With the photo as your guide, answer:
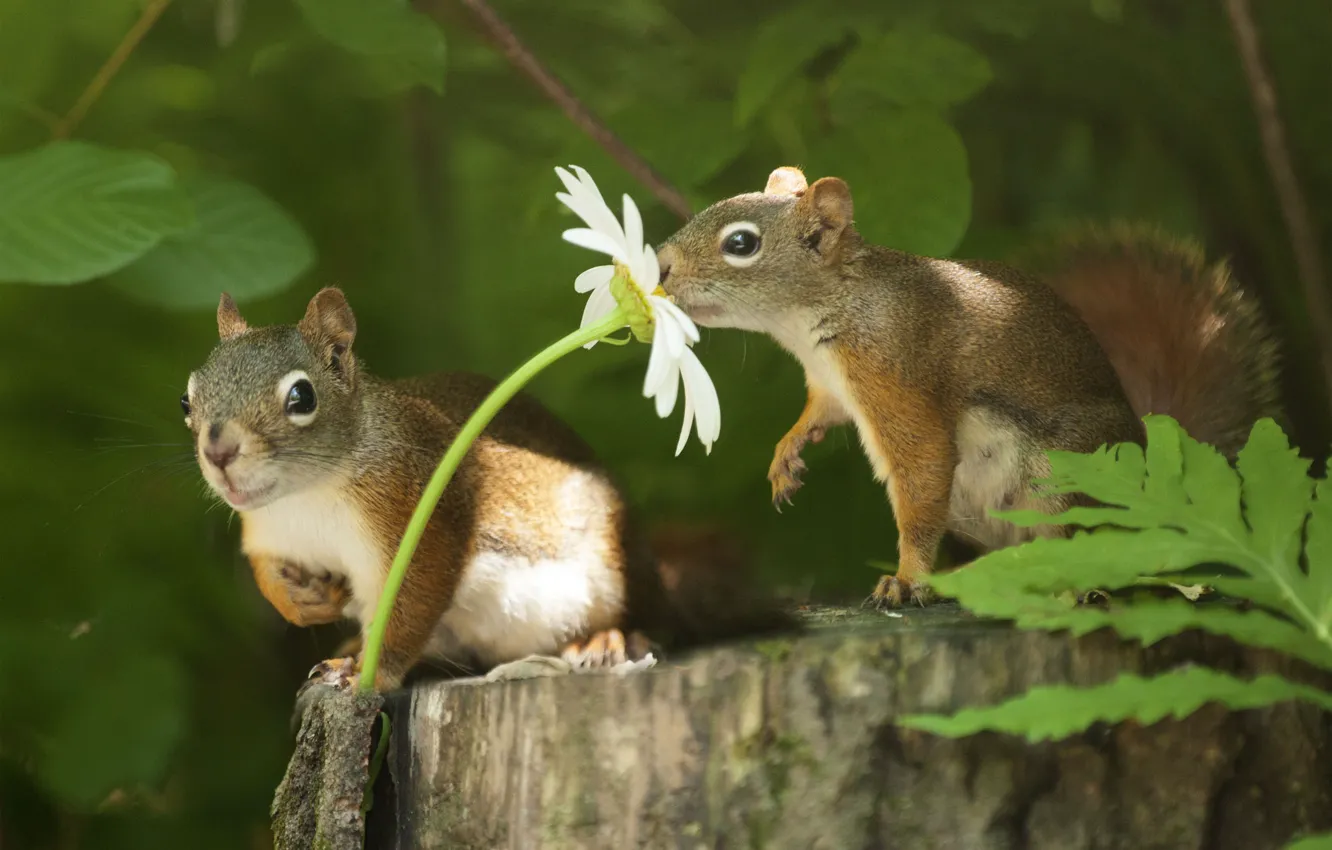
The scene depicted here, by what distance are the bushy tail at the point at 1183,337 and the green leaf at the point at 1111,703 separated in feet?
2.49

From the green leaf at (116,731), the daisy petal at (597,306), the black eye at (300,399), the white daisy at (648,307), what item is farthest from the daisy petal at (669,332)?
the green leaf at (116,731)

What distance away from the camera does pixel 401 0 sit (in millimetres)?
1566

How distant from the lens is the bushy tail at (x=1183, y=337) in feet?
4.97

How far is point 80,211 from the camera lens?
56.2 inches

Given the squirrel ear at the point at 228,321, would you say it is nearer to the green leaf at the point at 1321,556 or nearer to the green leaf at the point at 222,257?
the green leaf at the point at 222,257

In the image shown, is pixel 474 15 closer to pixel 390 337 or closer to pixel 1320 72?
pixel 390 337

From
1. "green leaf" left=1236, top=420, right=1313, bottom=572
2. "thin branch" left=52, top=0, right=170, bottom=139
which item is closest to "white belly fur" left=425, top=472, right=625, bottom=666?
"green leaf" left=1236, top=420, right=1313, bottom=572

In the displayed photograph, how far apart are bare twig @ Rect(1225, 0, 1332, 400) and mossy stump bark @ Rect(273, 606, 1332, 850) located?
98 centimetres

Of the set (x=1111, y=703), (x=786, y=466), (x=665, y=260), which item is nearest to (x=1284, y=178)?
(x=786, y=466)

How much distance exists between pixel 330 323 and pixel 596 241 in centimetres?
37

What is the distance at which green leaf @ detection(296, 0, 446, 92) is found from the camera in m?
1.51

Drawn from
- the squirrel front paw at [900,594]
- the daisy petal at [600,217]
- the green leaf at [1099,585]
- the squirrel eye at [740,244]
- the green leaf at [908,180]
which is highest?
the green leaf at [908,180]

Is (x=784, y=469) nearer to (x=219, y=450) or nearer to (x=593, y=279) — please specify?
(x=593, y=279)

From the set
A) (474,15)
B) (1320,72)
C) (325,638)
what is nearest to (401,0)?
(474,15)
